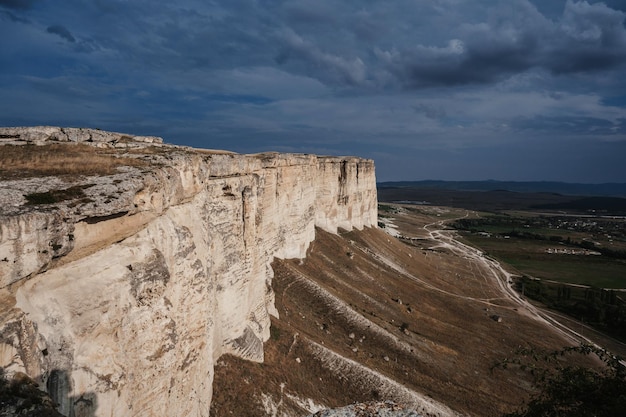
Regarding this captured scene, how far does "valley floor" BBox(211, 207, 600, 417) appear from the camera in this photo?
17.9m

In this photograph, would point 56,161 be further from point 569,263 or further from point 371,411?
point 569,263

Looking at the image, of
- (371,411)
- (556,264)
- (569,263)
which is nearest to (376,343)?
(371,411)

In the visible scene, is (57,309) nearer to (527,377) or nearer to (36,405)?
(36,405)

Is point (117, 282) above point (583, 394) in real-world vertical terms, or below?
above

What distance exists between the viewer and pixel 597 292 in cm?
5844

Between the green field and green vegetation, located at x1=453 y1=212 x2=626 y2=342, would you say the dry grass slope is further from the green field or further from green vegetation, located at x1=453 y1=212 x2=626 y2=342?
the green field

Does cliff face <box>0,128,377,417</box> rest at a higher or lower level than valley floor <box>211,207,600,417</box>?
higher

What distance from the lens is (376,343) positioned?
2622 centimetres

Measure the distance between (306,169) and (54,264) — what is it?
31820 mm

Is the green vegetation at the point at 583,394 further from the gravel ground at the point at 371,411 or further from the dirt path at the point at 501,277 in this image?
the dirt path at the point at 501,277

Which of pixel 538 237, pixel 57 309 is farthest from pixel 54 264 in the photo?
pixel 538 237

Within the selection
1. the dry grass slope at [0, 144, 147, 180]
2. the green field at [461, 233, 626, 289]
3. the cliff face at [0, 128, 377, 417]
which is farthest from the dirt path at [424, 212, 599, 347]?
the dry grass slope at [0, 144, 147, 180]

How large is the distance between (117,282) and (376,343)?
21.1 m

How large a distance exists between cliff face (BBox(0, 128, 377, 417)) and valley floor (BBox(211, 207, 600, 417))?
4.00m
